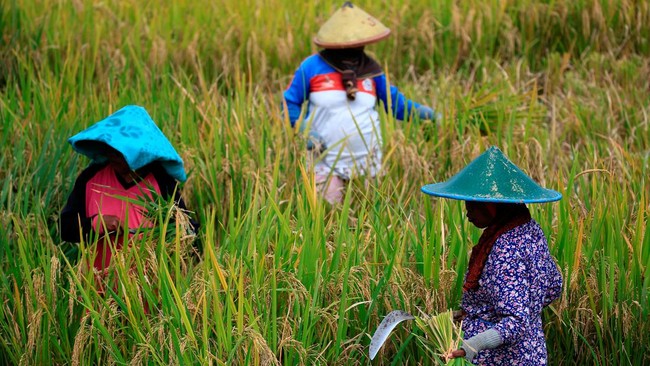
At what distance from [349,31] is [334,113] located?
344 millimetres

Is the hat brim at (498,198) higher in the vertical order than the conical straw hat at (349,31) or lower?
higher

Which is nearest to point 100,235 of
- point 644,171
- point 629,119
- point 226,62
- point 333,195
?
point 333,195

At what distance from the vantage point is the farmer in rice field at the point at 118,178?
3.13 m

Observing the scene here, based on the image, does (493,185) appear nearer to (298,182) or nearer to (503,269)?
(503,269)

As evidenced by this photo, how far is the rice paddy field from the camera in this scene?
2.73 m

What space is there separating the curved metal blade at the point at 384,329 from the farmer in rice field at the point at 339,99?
159cm

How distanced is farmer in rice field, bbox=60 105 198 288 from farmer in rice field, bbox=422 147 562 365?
0.98 metres

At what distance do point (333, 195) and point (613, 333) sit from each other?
146cm

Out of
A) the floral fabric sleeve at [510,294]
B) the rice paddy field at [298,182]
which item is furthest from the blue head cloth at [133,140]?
the floral fabric sleeve at [510,294]

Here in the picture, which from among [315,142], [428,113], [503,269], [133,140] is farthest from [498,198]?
[428,113]

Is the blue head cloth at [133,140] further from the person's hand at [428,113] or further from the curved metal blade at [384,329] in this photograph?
the person's hand at [428,113]

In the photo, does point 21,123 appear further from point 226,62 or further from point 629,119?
point 629,119

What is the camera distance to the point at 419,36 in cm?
588

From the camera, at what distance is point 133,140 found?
313 centimetres
